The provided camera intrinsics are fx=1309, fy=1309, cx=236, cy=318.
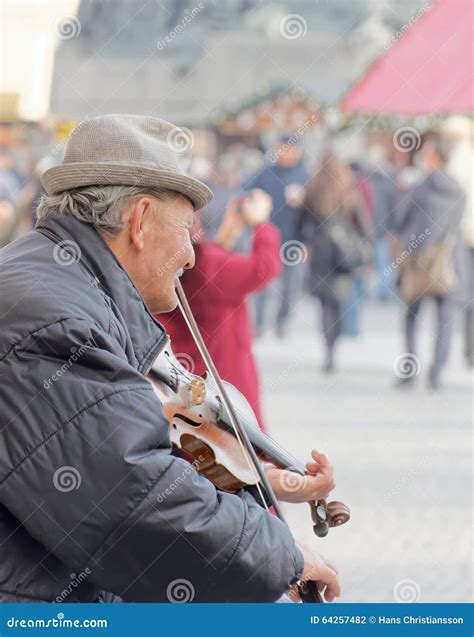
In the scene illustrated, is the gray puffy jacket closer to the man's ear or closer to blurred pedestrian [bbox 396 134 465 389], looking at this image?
the man's ear

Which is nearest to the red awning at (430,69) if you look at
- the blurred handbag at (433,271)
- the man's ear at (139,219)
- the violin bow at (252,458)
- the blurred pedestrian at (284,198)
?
the blurred handbag at (433,271)

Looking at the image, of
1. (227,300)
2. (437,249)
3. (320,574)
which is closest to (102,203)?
(320,574)

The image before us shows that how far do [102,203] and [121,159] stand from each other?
9 cm

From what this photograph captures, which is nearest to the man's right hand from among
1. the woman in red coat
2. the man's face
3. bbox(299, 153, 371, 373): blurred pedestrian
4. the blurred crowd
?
the man's face

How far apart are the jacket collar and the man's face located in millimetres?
61

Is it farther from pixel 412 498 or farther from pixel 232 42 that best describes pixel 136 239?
pixel 232 42

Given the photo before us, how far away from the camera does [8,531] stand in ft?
7.18

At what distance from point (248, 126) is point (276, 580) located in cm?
2170

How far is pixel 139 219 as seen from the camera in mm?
2467

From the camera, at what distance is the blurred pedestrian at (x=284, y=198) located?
528 inches

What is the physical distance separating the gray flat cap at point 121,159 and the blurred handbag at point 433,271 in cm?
793

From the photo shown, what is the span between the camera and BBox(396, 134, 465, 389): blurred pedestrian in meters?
10.3
